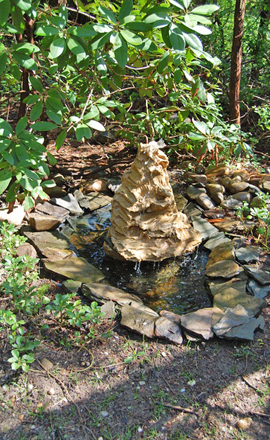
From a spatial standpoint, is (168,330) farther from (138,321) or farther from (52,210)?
(52,210)

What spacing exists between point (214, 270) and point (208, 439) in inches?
67.4

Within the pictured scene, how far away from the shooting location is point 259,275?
3270 mm

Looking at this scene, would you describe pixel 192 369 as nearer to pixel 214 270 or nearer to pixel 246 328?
pixel 246 328

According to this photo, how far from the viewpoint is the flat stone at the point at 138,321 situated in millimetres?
2652

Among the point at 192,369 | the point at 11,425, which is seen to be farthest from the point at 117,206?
the point at 11,425

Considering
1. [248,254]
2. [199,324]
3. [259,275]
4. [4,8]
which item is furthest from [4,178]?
[248,254]

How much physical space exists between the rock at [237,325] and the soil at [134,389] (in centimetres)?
7

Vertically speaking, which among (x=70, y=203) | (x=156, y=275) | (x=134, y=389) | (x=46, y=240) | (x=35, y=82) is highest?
(x=35, y=82)

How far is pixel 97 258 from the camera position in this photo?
3.96 m

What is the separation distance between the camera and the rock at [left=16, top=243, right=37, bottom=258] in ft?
11.4

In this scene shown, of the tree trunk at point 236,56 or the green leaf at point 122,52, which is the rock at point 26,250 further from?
the tree trunk at point 236,56

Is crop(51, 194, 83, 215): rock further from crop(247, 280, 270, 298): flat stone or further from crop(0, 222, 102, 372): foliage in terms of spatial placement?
crop(247, 280, 270, 298): flat stone

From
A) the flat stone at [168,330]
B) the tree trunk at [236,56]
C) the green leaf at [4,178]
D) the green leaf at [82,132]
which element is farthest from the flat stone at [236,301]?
the tree trunk at [236,56]

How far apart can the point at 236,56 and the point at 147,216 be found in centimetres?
339
